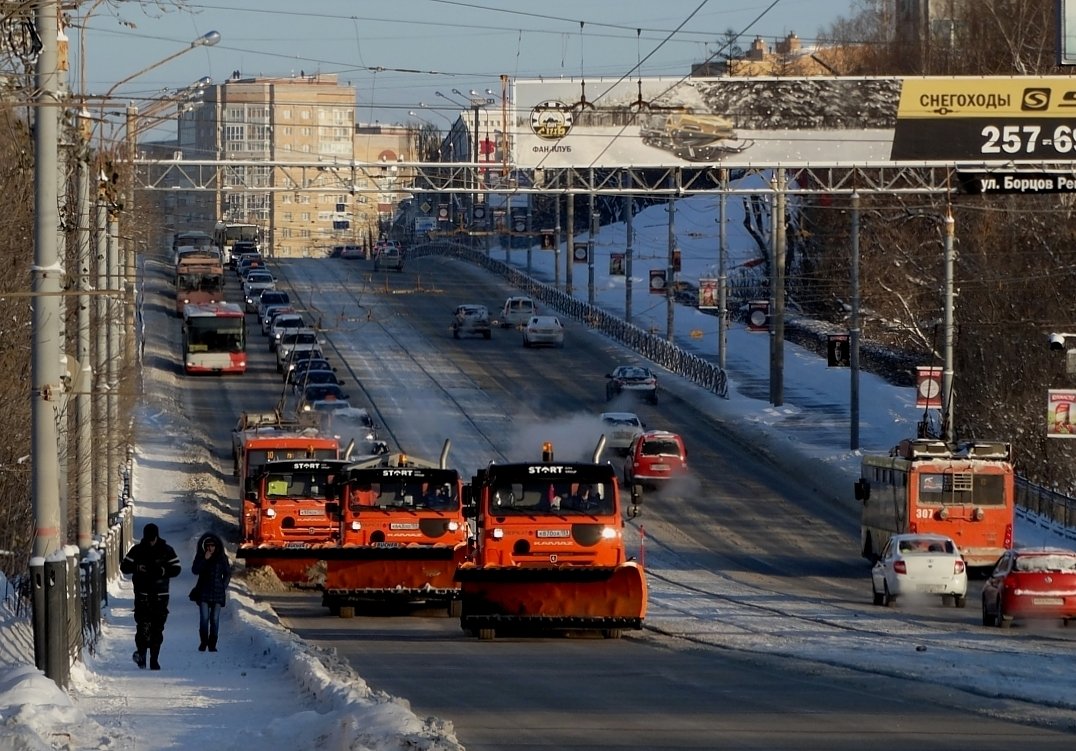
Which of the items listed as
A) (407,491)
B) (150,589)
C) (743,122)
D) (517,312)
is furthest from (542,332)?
(150,589)

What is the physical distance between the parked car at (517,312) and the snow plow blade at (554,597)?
218 feet

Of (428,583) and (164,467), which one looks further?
(164,467)

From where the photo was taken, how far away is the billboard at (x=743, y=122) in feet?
161

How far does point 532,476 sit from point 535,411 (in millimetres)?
40578

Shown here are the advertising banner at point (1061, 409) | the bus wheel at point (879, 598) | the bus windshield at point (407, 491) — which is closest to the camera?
the bus windshield at point (407, 491)

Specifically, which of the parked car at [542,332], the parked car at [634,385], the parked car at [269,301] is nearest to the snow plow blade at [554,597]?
the parked car at [634,385]

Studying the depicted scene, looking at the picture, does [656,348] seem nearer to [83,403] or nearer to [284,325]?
[284,325]

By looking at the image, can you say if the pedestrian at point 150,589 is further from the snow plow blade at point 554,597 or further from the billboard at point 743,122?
the billboard at point 743,122

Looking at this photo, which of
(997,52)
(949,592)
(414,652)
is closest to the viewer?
(414,652)

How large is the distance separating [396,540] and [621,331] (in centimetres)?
5749

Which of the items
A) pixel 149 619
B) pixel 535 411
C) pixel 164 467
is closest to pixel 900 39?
pixel 535 411

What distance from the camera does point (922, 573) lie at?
31.2 metres

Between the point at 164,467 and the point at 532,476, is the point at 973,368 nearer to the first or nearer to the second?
the point at 164,467

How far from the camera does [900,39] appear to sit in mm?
86625
